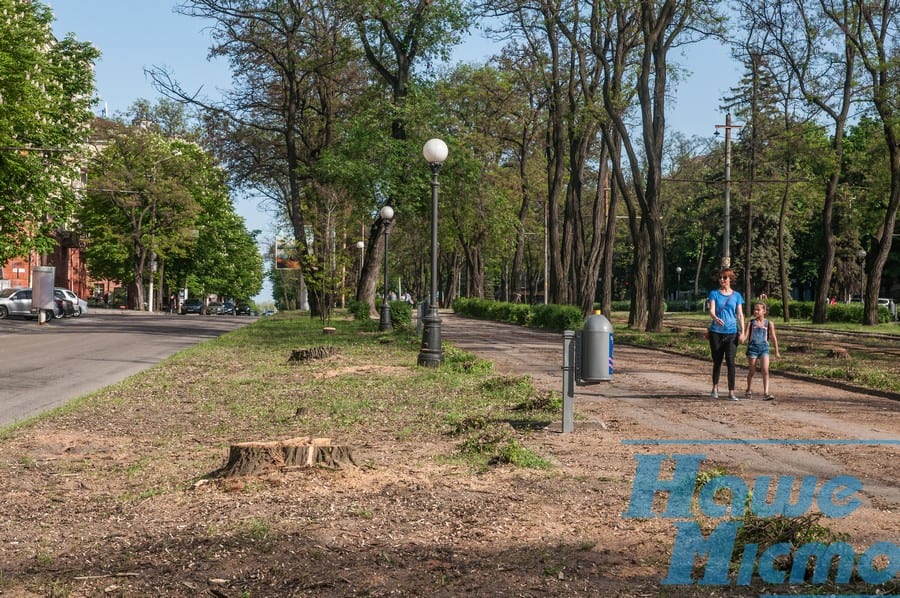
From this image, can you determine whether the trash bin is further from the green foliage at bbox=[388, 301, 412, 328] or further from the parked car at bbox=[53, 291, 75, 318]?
the parked car at bbox=[53, 291, 75, 318]

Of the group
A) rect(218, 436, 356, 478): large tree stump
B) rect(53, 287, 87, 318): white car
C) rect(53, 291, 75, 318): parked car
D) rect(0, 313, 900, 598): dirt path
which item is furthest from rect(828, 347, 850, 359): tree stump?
rect(53, 287, 87, 318): white car

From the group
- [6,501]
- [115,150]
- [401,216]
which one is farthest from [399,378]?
[115,150]

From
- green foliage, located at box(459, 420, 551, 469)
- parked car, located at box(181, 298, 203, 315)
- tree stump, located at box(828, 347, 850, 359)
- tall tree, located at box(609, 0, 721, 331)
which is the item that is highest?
tall tree, located at box(609, 0, 721, 331)

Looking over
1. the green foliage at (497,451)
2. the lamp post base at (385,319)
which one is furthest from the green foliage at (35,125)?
the green foliage at (497,451)

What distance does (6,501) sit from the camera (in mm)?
6613

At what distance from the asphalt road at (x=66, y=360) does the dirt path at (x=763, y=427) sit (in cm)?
709

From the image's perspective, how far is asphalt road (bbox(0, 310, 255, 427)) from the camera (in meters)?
13.5

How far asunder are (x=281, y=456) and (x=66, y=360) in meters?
14.8

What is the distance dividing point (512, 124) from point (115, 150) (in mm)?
33914

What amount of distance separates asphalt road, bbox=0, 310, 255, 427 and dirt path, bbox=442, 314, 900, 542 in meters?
7.09

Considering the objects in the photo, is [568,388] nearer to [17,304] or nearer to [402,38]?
[402,38]

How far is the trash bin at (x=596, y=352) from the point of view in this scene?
9.65 metres

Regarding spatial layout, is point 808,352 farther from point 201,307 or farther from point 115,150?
point 201,307

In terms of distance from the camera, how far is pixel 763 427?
408 inches
